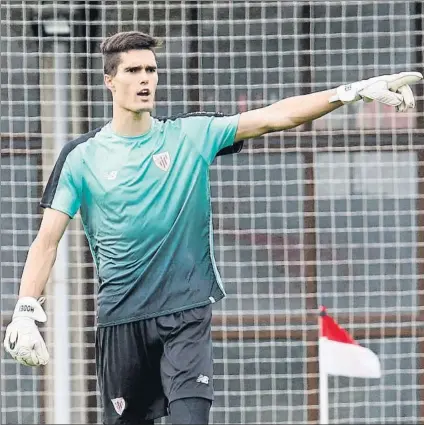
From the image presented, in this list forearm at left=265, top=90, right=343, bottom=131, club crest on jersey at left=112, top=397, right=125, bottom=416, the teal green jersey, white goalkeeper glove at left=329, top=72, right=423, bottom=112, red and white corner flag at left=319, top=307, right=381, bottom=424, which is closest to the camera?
white goalkeeper glove at left=329, top=72, right=423, bottom=112

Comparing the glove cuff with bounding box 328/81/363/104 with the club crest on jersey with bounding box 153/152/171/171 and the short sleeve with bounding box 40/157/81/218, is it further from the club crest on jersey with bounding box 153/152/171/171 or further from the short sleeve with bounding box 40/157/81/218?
the short sleeve with bounding box 40/157/81/218

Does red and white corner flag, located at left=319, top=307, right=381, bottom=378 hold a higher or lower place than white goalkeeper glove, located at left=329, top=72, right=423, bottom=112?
lower

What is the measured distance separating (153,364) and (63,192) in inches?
27.3

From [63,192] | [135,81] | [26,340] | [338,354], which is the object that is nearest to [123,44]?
[135,81]

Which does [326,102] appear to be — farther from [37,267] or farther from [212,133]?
[37,267]

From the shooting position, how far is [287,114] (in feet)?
16.2

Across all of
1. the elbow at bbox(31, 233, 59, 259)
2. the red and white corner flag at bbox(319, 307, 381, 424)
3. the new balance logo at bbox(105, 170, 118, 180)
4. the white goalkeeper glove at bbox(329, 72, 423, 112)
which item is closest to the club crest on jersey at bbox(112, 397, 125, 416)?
the elbow at bbox(31, 233, 59, 259)

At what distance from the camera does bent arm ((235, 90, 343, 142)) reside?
16.1 ft

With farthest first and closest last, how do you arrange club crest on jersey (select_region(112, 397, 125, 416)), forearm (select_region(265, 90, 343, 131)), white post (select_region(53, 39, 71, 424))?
white post (select_region(53, 39, 71, 424)) < club crest on jersey (select_region(112, 397, 125, 416)) < forearm (select_region(265, 90, 343, 131))

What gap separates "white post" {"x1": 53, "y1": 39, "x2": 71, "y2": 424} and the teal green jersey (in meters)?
3.23

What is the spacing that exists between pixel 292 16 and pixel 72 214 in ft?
12.1

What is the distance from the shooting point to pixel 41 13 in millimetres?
8383

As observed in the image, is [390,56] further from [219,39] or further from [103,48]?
[103,48]

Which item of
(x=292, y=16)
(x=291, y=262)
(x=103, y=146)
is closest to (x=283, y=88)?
(x=292, y=16)
